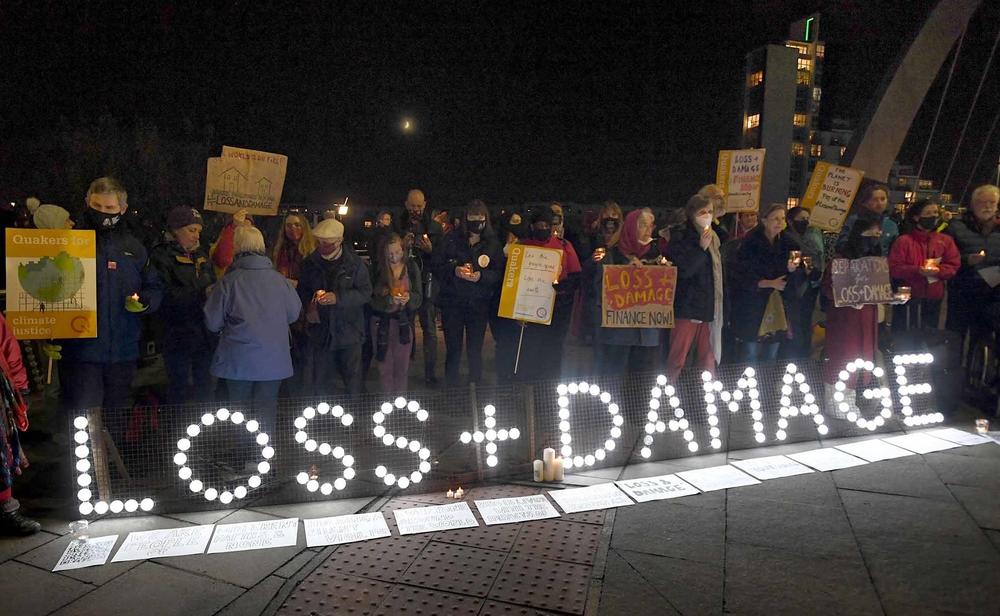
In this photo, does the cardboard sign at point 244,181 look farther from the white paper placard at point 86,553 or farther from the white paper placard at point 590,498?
the white paper placard at point 590,498

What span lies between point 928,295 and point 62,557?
772 centimetres

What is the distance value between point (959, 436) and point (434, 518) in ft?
15.9

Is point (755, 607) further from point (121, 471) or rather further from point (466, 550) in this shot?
point (121, 471)

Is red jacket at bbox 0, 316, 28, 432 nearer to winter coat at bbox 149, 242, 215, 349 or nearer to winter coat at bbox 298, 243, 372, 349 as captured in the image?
winter coat at bbox 149, 242, 215, 349

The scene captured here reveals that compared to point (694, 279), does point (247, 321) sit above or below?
below

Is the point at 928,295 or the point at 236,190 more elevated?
the point at 236,190

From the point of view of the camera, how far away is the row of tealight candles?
4969mm

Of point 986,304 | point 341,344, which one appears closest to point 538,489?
point 341,344

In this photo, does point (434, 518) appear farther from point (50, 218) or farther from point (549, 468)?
point (50, 218)

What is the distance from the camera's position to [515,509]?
4.49 metres

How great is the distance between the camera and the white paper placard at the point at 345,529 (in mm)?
4070

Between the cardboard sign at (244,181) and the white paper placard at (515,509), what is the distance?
4285mm

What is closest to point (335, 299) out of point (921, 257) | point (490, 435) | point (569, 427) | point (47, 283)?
point (490, 435)

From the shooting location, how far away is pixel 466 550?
155 inches
